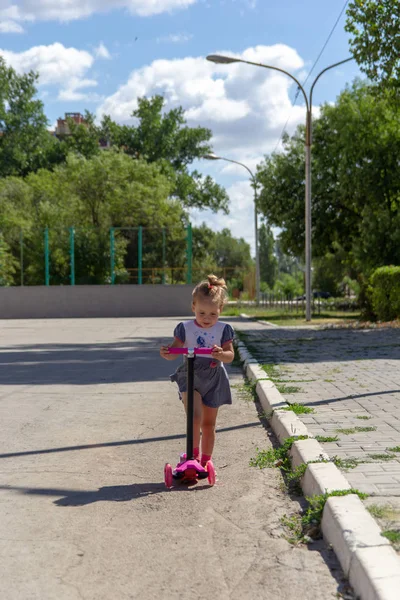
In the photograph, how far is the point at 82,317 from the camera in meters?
38.6

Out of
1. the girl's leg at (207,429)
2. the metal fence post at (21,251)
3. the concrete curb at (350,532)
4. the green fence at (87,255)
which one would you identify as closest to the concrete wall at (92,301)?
the green fence at (87,255)

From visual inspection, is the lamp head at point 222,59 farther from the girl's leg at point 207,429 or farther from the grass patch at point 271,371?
the girl's leg at point 207,429

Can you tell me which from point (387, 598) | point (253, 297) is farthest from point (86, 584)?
point (253, 297)

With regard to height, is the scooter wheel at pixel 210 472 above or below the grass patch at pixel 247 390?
above

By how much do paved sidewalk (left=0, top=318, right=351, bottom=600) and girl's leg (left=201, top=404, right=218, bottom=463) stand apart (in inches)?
9.1

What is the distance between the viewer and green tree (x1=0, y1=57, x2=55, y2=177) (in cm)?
6581

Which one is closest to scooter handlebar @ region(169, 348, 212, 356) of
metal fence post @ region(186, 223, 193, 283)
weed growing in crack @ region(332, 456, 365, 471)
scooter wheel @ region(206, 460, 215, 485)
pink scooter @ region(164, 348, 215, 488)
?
pink scooter @ region(164, 348, 215, 488)

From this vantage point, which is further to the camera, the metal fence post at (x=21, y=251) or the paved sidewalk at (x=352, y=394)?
the metal fence post at (x=21, y=251)

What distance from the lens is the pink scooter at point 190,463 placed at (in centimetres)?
496

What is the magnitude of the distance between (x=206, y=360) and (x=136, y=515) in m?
1.18

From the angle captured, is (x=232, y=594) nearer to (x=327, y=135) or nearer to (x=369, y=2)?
(x=369, y=2)

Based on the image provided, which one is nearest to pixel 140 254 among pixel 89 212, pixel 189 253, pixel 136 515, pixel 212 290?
pixel 189 253

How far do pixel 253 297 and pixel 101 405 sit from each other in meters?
44.3

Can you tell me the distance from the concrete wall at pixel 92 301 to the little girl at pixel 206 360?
109 ft
